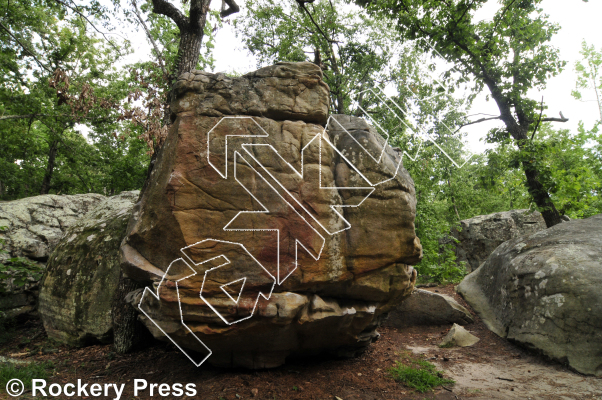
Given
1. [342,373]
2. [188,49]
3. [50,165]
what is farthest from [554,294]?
[50,165]

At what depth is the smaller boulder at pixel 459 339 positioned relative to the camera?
596 cm

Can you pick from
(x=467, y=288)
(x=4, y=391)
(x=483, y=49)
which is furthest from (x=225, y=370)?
(x=483, y=49)

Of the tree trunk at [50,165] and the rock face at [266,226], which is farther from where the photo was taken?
the tree trunk at [50,165]

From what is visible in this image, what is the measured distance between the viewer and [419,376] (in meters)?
4.56

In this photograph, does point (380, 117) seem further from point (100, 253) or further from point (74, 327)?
point (74, 327)

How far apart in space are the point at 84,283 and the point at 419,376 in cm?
567

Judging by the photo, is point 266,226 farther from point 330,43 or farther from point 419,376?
point 330,43

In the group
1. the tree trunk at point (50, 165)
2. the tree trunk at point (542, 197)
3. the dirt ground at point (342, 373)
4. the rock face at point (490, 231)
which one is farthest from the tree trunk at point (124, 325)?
the tree trunk at point (50, 165)

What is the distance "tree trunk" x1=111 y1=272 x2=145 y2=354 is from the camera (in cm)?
563

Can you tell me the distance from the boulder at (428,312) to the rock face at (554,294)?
0.46 metres

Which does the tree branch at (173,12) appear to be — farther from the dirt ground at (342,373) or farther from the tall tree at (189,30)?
the dirt ground at (342,373)

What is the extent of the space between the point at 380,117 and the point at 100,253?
1063 centimetres

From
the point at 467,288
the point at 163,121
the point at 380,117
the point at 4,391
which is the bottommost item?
the point at 4,391

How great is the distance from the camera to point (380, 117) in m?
13.4
